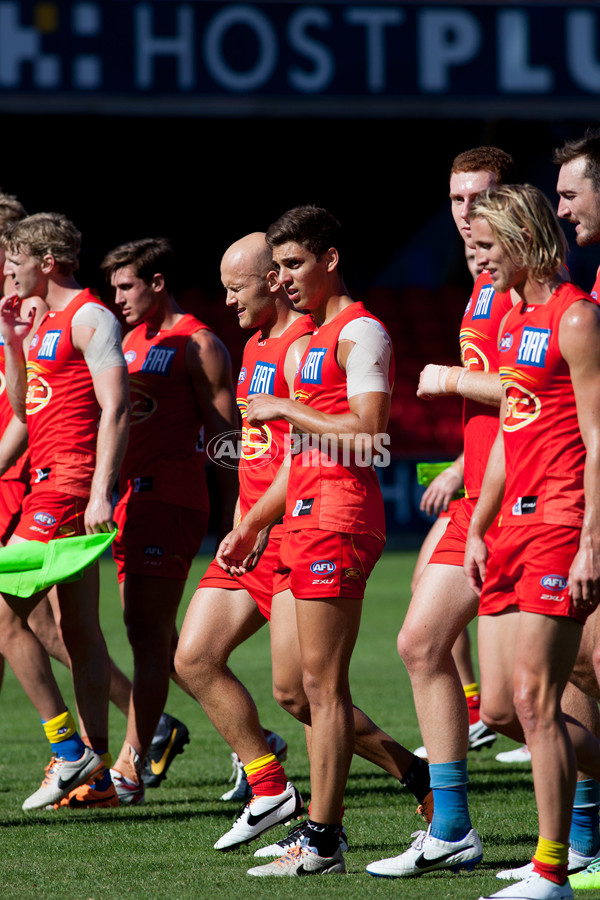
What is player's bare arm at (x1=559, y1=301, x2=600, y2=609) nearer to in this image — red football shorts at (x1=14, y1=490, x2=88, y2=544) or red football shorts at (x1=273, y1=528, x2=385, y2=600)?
red football shorts at (x1=273, y1=528, x2=385, y2=600)

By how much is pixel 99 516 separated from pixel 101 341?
80 centimetres

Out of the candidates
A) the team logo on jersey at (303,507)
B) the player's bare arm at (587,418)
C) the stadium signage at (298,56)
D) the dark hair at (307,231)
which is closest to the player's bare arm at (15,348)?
the dark hair at (307,231)

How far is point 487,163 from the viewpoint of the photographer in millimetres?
4750

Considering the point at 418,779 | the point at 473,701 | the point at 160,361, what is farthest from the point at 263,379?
the point at 473,701

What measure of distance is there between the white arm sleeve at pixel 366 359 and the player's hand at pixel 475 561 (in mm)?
592

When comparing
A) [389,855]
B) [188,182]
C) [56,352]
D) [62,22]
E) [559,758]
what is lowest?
[389,855]

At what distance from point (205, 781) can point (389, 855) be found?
1792 mm

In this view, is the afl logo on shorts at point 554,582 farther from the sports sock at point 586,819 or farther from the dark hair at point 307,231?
the dark hair at point 307,231

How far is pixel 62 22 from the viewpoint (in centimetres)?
1436

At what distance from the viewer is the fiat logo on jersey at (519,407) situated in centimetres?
368

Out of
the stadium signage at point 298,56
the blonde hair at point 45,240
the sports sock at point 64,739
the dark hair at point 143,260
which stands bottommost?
the sports sock at point 64,739

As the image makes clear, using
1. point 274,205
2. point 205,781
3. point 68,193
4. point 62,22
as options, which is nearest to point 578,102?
point 62,22

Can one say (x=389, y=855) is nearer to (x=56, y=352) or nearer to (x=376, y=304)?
(x=56, y=352)

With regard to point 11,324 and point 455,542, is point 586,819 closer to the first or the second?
point 455,542
